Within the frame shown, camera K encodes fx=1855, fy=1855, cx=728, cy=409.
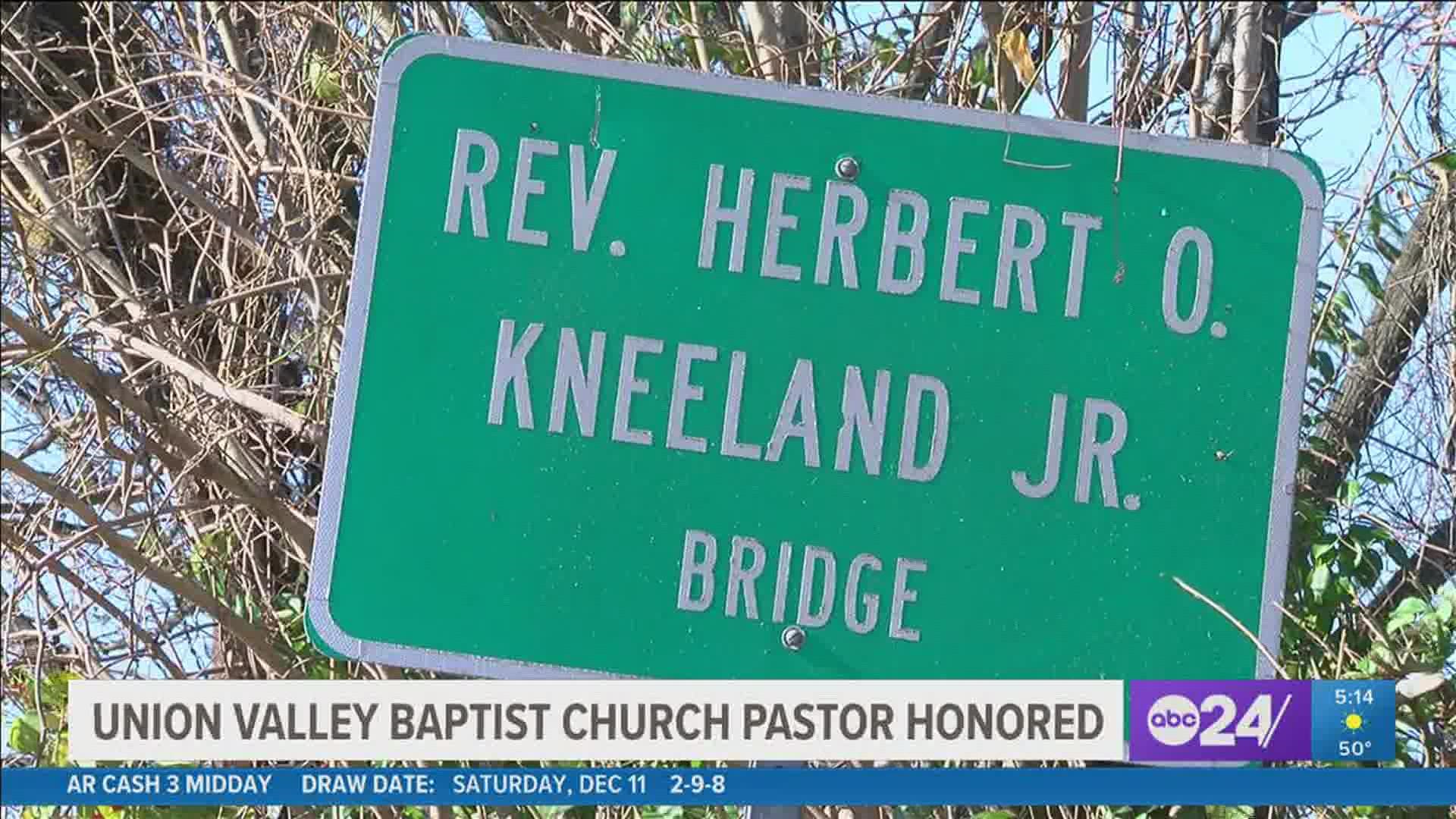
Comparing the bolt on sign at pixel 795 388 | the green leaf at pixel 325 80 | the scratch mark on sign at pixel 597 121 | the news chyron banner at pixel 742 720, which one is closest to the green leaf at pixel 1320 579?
the news chyron banner at pixel 742 720

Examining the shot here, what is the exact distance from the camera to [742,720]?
156 centimetres

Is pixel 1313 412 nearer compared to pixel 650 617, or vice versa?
pixel 650 617

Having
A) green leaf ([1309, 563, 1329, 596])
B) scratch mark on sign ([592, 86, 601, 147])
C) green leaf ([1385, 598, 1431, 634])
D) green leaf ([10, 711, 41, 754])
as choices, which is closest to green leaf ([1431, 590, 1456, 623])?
green leaf ([1385, 598, 1431, 634])

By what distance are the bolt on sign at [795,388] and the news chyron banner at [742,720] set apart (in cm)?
3

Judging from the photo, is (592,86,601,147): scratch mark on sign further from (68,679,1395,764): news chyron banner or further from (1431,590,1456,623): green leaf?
(1431,590,1456,623): green leaf

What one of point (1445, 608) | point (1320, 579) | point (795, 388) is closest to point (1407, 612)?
point (1445, 608)

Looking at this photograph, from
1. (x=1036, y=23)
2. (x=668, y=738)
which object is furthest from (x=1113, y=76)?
(x=668, y=738)

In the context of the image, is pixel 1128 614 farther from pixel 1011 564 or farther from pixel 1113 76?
pixel 1113 76

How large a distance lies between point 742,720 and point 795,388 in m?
0.28

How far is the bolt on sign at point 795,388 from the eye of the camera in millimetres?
1573

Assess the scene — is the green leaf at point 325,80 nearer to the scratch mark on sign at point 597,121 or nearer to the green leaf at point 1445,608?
the scratch mark on sign at point 597,121

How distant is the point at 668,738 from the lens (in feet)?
5.32

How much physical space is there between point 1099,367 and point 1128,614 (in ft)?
0.70

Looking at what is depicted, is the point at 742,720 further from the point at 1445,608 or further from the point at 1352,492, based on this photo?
the point at 1352,492
